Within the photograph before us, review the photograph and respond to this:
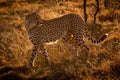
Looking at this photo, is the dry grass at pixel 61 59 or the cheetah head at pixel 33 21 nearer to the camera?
the dry grass at pixel 61 59

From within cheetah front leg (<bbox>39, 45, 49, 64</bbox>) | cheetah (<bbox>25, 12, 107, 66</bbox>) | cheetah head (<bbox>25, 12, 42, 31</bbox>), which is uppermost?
cheetah head (<bbox>25, 12, 42, 31</bbox>)

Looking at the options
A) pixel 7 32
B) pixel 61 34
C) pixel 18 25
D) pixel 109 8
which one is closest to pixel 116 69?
pixel 61 34

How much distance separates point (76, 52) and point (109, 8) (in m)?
5.58

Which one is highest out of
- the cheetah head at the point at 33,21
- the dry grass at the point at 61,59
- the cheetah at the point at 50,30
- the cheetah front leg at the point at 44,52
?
the cheetah head at the point at 33,21

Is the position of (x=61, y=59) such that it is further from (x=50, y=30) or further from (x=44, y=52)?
(x=50, y=30)

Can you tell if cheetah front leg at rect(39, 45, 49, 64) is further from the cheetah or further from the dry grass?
the dry grass

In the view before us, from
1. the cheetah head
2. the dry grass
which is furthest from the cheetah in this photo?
the dry grass

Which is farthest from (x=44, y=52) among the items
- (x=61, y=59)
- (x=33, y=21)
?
(x=33, y=21)

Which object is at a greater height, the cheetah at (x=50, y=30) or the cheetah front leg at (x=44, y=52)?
the cheetah at (x=50, y=30)

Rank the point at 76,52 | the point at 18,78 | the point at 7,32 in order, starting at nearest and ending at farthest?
the point at 18,78, the point at 76,52, the point at 7,32

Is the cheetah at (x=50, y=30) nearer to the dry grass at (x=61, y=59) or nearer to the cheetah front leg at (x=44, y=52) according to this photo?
the cheetah front leg at (x=44, y=52)

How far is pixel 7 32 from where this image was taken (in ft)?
31.5

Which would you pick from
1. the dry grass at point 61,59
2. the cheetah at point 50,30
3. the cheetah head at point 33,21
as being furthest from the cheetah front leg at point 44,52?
the cheetah head at point 33,21

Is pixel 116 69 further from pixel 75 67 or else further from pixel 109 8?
pixel 109 8
